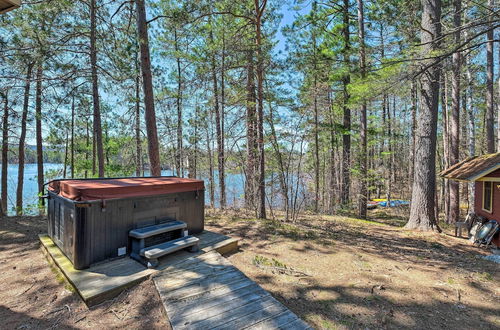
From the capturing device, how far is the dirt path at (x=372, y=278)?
240cm

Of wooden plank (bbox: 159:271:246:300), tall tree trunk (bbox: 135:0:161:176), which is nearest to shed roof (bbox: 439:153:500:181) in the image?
wooden plank (bbox: 159:271:246:300)

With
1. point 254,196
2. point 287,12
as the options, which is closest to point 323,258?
point 254,196

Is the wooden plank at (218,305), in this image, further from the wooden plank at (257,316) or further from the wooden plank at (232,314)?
the wooden plank at (257,316)

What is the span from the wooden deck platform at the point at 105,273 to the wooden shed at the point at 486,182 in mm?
6829

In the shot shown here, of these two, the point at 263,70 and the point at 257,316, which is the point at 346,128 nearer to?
the point at 263,70

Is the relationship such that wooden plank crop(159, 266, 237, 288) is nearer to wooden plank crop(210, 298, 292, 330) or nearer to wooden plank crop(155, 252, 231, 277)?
wooden plank crop(155, 252, 231, 277)

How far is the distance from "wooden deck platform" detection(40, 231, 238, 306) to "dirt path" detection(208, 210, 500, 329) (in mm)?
1029

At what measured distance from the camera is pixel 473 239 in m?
5.83

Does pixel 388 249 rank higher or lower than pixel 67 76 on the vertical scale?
lower

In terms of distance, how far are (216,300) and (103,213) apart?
74.8 inches

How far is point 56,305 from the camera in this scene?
8.11ft

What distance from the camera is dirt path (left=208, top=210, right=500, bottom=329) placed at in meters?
2.40

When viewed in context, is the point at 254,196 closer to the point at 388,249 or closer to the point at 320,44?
the point at 388,249

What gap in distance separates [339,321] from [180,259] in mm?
2207
